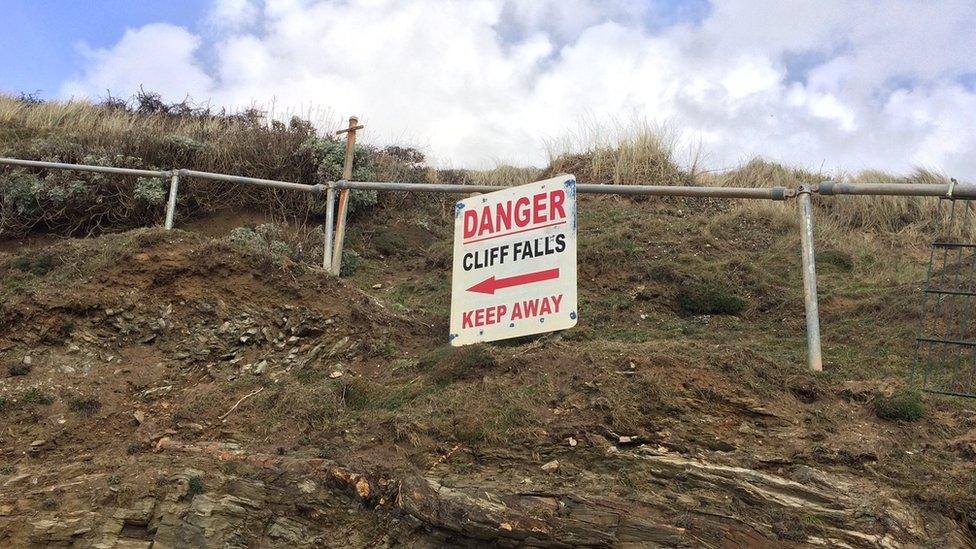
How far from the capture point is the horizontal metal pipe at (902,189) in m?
6.20

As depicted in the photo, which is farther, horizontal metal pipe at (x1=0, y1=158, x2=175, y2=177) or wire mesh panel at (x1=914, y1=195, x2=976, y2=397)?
horizontal metal pipe at (x1=0, y1=158, x2=175, y2=177)

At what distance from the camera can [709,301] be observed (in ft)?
27.5

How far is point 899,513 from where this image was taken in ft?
15.7

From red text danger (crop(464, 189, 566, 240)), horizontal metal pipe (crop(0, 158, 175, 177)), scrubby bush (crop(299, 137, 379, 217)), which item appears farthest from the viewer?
scrubby bush (crop(299, 137, 379, 217))

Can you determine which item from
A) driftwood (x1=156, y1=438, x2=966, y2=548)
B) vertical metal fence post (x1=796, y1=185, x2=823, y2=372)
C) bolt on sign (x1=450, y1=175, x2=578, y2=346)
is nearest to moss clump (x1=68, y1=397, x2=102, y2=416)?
driftwood (x1=156, y1=438, x2=966, y2=548)

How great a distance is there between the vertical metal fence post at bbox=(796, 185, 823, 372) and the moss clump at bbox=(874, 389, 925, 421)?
677 mm

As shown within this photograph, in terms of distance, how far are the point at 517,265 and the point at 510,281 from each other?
0.14 metres

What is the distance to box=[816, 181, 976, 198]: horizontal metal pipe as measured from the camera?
20.4 feet

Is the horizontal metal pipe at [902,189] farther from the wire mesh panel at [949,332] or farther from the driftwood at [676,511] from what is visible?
the driftwood at [676,511]

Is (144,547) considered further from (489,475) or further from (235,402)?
(489,475)

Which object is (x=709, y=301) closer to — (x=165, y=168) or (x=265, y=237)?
(x=265, y=237)

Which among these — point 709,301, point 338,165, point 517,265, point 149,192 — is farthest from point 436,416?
point 149,192

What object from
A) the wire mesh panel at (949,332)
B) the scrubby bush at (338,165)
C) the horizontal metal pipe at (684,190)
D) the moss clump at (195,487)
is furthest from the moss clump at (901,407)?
the scrubby bush at (338,165)

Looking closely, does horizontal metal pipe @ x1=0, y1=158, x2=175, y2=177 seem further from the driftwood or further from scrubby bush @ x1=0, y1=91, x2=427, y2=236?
the driftwood
